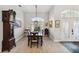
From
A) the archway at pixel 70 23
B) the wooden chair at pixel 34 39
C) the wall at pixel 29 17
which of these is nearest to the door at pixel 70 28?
the archway at pixel 70 23

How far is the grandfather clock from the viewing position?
16.7 feet

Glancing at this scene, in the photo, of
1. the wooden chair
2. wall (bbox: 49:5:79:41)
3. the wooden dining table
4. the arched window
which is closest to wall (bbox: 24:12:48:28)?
the arched window

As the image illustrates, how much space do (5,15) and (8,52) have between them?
52.4 inches

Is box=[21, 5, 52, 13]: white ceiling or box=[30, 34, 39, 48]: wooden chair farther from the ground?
box=[21, 5, 52, 13]: white ceiling

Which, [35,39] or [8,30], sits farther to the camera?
[35,39]

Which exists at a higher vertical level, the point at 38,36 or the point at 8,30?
the point at 8,30

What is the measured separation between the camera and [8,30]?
17.5 feet

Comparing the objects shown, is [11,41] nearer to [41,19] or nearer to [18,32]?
[18,32]

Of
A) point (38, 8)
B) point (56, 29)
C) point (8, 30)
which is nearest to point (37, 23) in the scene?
point (38, 8)

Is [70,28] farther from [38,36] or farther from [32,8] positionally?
[32,8]

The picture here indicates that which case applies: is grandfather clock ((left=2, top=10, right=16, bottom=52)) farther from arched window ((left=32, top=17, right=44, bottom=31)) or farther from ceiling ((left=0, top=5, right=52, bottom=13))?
arched window ((left=32, top=17, right=44, bottom=31))

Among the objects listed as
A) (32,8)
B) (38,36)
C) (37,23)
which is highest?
(32,8)

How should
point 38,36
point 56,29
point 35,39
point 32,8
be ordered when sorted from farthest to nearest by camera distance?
point 35,39, point 38,36, point 56,29, point 32,8
